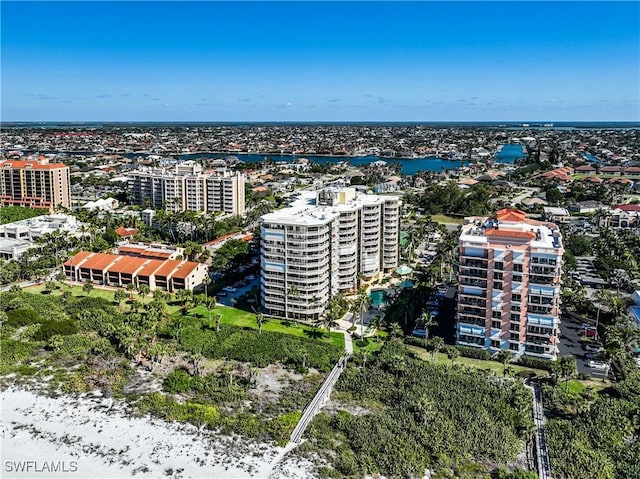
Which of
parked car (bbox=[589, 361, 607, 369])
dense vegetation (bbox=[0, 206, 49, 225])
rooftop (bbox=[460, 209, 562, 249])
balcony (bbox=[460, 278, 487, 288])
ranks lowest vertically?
parked car (bbox=[589, 361, 607, 369])

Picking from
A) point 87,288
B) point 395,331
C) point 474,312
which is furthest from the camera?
point 87,288

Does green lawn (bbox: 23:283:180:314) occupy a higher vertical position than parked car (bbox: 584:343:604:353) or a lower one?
higher

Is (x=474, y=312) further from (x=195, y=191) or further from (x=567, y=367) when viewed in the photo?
(x=195, y=191)

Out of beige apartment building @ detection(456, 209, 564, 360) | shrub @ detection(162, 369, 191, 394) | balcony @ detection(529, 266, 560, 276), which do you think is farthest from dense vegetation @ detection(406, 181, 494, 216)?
shrub @ detection(162, 369, 191, 394)

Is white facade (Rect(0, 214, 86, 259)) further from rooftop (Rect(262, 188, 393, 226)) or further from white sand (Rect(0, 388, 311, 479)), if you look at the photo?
white sand (Rect(0, 388, 311, 479))

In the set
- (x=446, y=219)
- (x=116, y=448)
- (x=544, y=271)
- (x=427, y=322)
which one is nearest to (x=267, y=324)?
(x=427, y=322)

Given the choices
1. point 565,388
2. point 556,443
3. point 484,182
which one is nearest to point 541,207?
point 484,182
